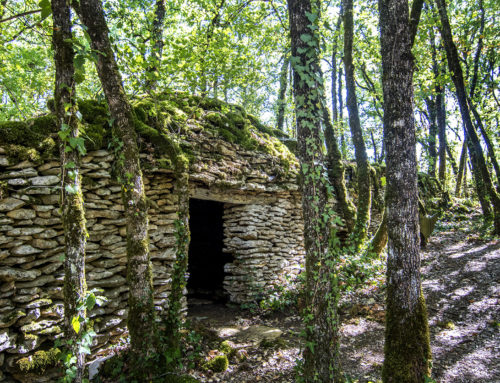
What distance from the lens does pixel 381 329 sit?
4398 mm

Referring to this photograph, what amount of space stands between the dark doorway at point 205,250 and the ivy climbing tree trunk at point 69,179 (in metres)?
4.44

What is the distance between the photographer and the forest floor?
334 cm

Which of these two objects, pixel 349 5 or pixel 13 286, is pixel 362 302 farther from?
pixel 349 5

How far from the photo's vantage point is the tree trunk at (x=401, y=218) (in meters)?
2.68

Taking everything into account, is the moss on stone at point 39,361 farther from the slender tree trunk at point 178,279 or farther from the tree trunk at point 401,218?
the tree trunk at point 401,218

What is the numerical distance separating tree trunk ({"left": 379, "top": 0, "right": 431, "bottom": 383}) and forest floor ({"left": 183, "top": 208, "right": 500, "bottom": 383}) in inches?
28.2

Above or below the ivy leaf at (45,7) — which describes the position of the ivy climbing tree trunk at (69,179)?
below

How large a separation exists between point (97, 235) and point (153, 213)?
0.85 meters

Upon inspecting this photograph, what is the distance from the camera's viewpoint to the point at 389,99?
118 inches

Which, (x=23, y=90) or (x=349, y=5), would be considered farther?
(x=23, y=90)

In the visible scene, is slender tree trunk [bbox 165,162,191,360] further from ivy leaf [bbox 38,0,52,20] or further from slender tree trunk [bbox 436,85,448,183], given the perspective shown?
slender tree trunk [bbox 436,85,448,183]

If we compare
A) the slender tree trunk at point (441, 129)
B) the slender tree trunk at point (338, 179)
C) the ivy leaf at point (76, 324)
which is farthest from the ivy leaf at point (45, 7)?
the slender tree trunk at point (441, 129)

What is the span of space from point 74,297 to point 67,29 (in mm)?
2345

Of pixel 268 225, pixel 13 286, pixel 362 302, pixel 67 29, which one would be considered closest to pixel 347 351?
pixel 362 302
